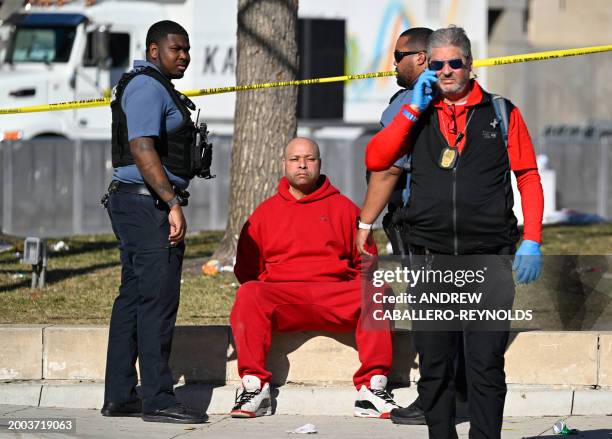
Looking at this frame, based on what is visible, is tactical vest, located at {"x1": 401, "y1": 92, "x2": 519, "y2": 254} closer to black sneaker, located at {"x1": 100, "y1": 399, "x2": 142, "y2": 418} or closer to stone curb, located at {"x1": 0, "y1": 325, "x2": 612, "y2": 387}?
stone curb, located at {"x1": 0, "y1": 325, "x2": 612, "y2": 387}

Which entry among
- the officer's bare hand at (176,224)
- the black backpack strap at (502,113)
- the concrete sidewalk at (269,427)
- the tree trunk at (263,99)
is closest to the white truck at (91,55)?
the tree trunk at (263,99)

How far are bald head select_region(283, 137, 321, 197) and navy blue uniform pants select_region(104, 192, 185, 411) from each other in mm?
807

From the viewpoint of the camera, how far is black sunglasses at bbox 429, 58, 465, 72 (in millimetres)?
5160

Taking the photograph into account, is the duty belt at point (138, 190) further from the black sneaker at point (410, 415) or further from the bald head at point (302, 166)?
the black sneaker at point (410, 415)

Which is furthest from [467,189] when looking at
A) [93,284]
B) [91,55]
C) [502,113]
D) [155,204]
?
[91,55]

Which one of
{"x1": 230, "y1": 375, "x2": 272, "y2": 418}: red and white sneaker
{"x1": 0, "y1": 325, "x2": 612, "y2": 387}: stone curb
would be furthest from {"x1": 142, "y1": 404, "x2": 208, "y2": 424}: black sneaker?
{"x1": 0, "y1": 325, "x2": 612, "y2": 387}: stone curb

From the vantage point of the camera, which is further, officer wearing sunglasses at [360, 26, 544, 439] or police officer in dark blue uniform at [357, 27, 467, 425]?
police officer in dark blue uniform at [357, 27, 467, 425]

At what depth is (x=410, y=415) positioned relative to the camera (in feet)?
21.8

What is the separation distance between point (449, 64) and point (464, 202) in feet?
1.72

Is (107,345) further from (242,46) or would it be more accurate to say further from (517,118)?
(242,46)

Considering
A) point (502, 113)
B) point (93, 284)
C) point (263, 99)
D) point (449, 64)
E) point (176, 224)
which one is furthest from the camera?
point (263, 99)

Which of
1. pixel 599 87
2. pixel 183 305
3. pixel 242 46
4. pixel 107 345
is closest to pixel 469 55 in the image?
pixel 107 345

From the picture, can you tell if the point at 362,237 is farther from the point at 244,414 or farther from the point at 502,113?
the point at 244,414

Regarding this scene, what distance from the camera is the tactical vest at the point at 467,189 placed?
523cm
